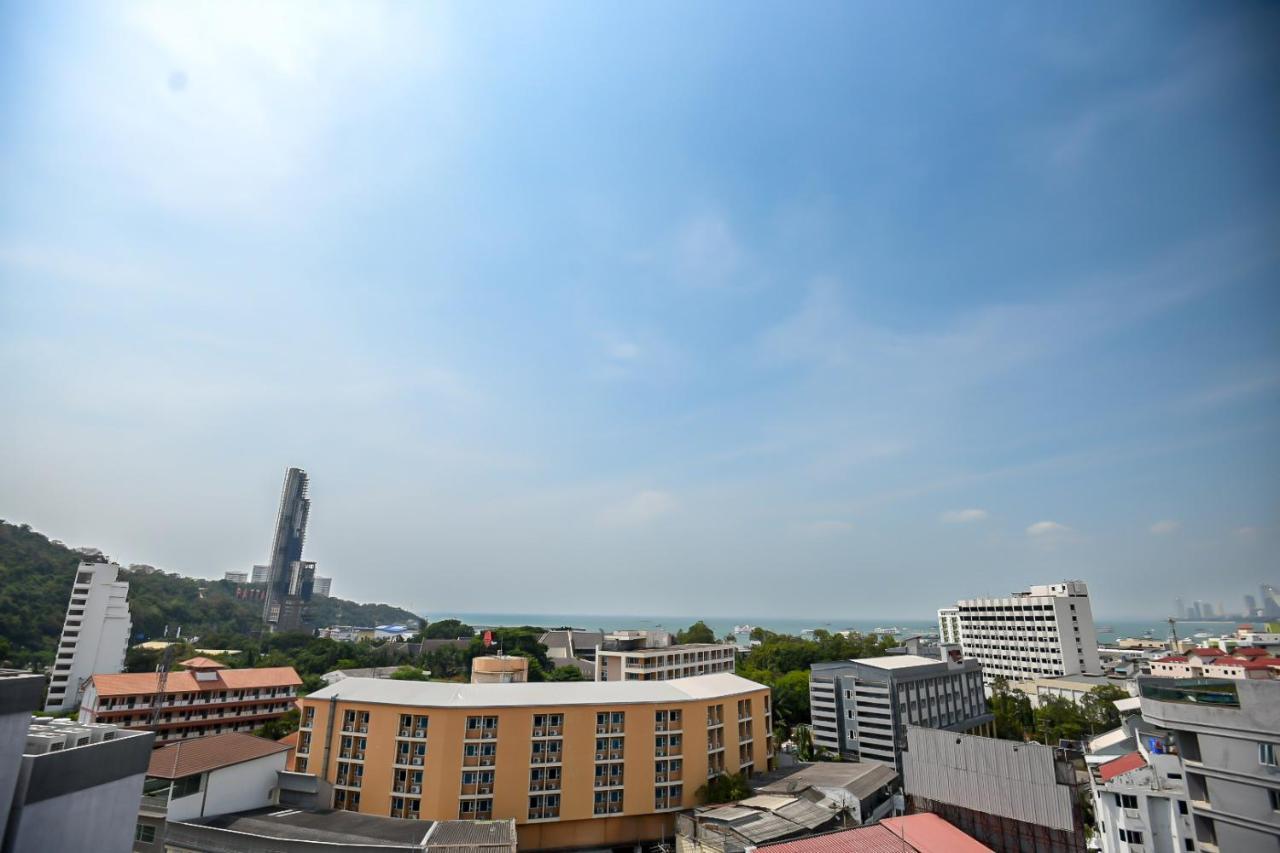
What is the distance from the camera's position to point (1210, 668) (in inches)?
1815

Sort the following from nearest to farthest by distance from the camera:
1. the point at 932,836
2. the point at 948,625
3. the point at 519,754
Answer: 1. the point at 932,836
2. the point at 519,754
3. the point at 948,625

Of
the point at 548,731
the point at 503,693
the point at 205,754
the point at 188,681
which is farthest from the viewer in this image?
the point at 188,681

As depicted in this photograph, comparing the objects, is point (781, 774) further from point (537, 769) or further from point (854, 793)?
point (537, 769)

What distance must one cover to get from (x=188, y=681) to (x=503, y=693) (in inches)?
1173

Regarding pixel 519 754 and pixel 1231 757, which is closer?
pixel 1231 757

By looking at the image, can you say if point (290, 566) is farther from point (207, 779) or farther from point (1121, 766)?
point (1121, 766)

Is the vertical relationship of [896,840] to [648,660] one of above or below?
below

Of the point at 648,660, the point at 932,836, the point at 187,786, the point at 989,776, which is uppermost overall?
the point at 648,660

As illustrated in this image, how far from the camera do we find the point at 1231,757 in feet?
46.1

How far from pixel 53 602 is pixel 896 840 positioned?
74258mm

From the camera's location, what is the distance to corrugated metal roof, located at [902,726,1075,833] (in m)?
20.4

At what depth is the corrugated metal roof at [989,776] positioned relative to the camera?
20.4 meters

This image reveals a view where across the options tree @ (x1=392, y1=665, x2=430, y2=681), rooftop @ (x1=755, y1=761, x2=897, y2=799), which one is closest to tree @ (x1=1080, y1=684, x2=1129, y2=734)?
rooftop @ (x1=755, y1=761, x2=897, y2=799)

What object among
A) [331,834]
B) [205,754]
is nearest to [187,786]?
[205,754]
